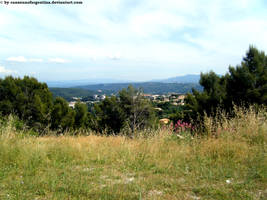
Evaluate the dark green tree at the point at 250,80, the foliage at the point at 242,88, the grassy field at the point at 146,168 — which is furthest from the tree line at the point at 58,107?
the grassy field at the point at 146,168

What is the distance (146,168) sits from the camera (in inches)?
115

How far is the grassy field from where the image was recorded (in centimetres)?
214

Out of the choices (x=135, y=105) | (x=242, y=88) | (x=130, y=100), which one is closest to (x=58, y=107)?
(x=130, y=100)

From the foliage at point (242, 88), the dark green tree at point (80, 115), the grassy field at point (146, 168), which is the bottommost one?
the dark green tree at point (80, 115)

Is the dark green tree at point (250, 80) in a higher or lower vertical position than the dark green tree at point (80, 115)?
higher

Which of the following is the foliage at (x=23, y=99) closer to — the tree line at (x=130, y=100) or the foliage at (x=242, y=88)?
the tree line at (x=130, y=100)

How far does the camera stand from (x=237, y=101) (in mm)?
16203

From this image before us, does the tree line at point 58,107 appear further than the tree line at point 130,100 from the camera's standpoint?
Yes

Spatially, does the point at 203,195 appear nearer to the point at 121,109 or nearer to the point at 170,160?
the point at 170,160

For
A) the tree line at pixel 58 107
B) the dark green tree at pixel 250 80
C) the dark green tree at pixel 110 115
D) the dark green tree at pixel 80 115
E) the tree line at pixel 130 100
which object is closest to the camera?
the dark green tree at pixel 250 80

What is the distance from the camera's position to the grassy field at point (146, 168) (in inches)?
84.2

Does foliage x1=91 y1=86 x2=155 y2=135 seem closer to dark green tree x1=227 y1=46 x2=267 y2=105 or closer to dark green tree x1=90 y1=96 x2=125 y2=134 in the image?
dark green tree x1=90 y1=96 x2=125 y2=134

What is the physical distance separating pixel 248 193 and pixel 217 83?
20.3 metres

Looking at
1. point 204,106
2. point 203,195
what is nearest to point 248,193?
point 203,195
